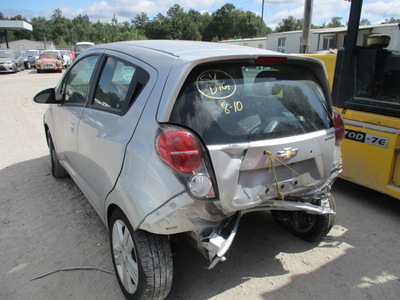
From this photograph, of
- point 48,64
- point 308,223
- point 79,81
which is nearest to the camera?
point 308,223

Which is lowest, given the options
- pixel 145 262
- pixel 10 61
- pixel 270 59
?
pixel 10 61

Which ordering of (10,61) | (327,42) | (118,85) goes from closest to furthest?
(118,85), (10,61), (327,42)

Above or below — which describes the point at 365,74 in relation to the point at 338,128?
above

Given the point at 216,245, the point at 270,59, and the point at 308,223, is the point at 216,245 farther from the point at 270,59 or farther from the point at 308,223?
the point at 308,223

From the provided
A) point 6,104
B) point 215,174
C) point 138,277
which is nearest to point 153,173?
point 215,174

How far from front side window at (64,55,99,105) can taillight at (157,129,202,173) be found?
1.54m

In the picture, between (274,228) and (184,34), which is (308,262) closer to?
(274,228)

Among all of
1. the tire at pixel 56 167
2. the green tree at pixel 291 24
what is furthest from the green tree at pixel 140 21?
the tire at pixel 56 167

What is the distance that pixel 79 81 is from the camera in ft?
11.3

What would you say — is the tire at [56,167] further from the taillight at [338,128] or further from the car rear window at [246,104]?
the taillight at [338,128]

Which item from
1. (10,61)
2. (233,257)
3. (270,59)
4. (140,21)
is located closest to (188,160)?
(270,59)

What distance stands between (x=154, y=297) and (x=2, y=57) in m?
26.8

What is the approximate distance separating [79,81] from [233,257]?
7.72 feet

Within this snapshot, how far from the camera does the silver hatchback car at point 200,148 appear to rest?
1.97 metres
